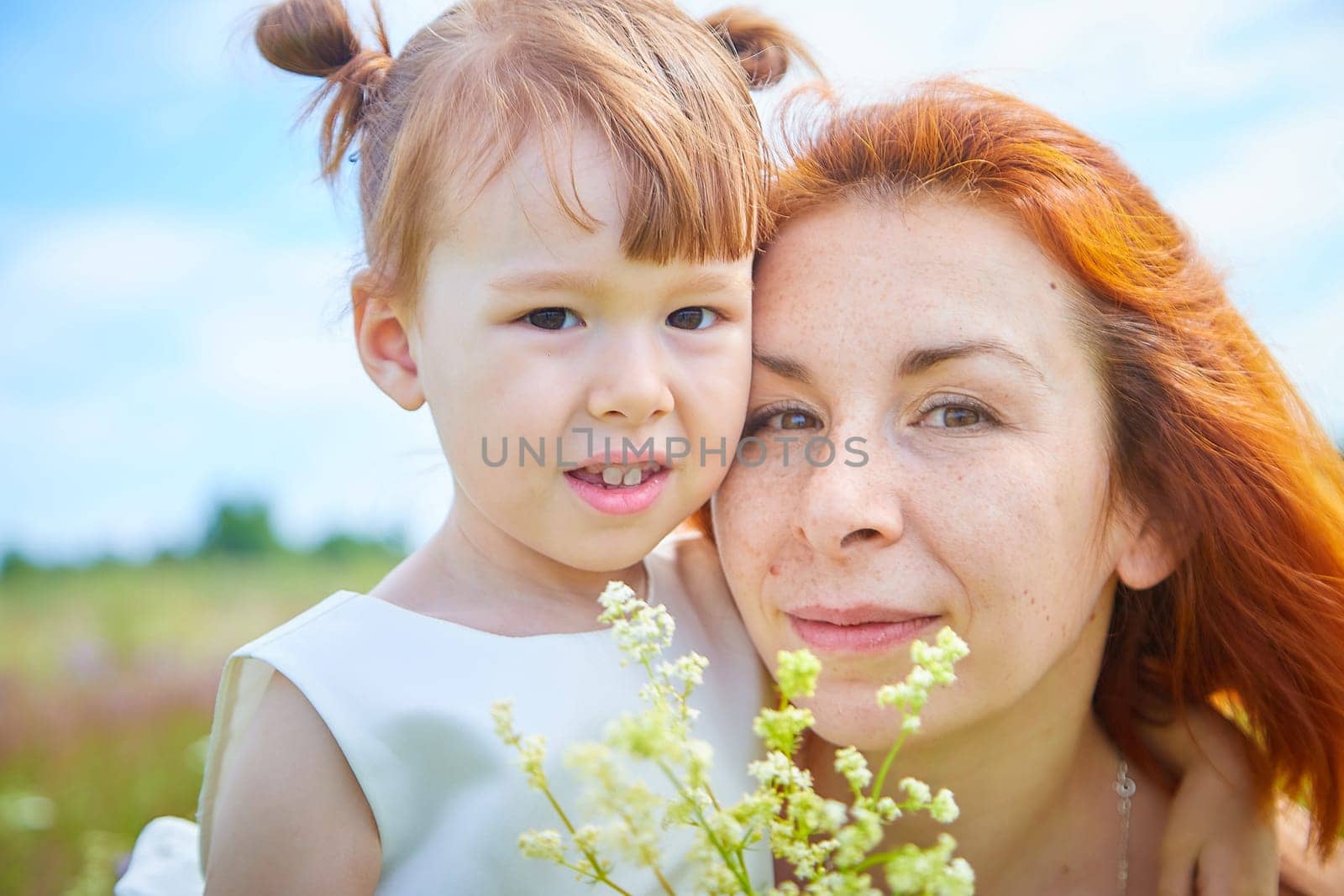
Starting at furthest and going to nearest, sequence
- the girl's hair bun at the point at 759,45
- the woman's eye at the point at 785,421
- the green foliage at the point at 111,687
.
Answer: the green foliage at the point at 111,687
the girl's hair bun at the point at 759,45
the woman's eye at the point at 785,421

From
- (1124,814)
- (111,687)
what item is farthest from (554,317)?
(111,687)

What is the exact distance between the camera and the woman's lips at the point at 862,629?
2.41 metres

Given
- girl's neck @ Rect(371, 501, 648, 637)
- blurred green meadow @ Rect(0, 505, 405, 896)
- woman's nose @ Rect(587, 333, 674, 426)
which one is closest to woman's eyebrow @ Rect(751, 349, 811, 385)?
woman's nose @ Rect(587, 333, 674, 426)

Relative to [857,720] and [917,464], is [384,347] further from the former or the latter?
[857,720]

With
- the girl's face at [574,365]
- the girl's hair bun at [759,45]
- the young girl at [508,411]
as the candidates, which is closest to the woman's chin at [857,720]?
the young girl at [508,411]

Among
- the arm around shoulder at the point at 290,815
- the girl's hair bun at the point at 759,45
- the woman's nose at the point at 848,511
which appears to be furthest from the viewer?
the girl's hair bun at the point at 759,45

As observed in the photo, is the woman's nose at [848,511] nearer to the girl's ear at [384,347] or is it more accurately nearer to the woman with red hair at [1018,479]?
the woman with red hair at [1018,479]

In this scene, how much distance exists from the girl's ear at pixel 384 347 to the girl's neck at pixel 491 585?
0.29 meters

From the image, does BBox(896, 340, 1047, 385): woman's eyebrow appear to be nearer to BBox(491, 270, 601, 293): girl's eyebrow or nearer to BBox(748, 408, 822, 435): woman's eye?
BBox(748, 408, 822, 435): woman's eye

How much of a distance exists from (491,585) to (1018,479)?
1179 millimetres

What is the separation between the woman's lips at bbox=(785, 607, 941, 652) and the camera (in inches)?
94.7

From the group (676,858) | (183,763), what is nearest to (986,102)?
(676,858)

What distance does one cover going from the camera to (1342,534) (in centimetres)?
286

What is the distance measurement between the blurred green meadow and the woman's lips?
2311 mm
